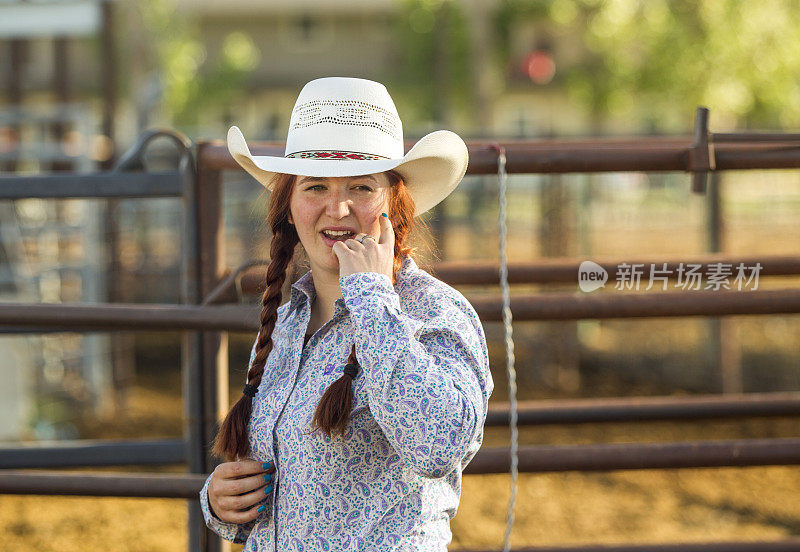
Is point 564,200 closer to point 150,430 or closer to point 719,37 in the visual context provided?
point 150,430

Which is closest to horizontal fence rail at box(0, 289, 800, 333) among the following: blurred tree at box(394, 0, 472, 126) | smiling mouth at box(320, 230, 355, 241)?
smiling mouth at box(320, 230, 355, 241)

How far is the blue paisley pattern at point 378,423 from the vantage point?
1.46 metres

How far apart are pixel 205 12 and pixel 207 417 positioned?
29613 mm

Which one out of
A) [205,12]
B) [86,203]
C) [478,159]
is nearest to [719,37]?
[86,203]

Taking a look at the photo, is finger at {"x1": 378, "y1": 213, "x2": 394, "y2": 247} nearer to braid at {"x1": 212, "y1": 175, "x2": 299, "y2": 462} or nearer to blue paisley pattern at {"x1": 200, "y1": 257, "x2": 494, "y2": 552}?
blue paisley pattern at {"x1": 200, "y1": 257, "x2": 494, "y2": 552}

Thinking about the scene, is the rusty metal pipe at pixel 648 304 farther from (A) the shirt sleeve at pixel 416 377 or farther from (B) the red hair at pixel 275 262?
(A) the shirt sleeve at pixel 416 377

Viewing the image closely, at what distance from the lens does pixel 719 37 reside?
14258mm

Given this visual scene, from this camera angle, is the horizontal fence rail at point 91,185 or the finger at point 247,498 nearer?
the finger at point 247,498

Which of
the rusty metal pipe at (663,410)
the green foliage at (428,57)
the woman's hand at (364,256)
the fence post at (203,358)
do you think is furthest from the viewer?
the green foliage at (428,57)

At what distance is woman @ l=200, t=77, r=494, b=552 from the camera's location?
58.2 inches

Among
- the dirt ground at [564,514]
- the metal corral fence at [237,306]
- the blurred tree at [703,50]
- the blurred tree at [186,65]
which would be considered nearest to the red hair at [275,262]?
the metal corral fence at [237,306]

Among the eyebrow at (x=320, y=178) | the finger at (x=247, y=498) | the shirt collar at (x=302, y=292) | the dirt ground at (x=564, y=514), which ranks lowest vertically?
the dirt ground at (x=564, y=514)

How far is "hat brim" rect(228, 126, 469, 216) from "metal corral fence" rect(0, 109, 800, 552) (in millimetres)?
537

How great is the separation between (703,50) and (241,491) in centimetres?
1452
